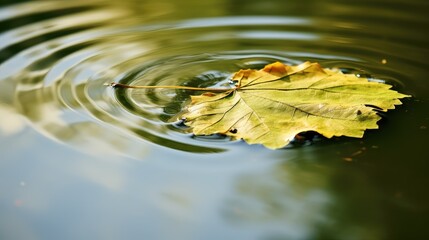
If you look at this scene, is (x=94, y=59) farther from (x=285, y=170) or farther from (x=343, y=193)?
(x=343, y=193)

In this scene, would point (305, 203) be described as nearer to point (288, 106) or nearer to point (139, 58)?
point (288, 106)

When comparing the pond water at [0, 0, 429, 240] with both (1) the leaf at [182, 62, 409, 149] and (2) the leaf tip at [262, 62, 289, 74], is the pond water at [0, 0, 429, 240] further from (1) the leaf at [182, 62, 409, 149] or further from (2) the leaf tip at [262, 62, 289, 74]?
(2) the leaf tip at [262, 62, 289, 74]

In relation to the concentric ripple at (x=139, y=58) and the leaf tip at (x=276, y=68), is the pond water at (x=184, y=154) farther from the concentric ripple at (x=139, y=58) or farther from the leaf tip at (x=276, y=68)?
the leaf tip at (x=276, y=68)

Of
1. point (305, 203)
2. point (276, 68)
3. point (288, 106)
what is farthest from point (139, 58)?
point (305, 203)

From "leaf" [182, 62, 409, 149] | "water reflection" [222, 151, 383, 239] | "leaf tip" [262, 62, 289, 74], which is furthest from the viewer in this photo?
"leaf tip" [262, 62, 289, 74]

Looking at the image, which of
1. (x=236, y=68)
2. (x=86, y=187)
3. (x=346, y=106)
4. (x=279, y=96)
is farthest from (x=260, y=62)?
(x=86, y=187)

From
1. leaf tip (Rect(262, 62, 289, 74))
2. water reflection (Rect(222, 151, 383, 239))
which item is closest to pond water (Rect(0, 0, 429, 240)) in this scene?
water reflection (Rect(222, 151, 383, 239))
